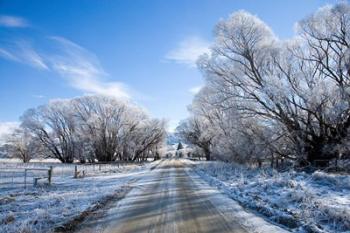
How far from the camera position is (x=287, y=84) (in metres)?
23.6

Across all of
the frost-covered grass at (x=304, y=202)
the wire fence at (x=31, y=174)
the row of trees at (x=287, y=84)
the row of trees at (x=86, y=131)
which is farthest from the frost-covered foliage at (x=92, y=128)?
the frost-covered grass at (x=304, y=202)

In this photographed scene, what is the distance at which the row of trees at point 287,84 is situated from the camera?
22.0 meters

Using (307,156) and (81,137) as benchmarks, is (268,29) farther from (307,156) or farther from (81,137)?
(81,137)

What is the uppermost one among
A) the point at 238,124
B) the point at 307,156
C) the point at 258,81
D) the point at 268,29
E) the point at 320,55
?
the point at 268,29

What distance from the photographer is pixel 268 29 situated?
82.7ft

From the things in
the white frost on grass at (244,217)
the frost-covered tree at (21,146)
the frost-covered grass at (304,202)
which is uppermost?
the frost-covered tree at (21,146)

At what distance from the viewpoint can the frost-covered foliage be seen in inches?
2547

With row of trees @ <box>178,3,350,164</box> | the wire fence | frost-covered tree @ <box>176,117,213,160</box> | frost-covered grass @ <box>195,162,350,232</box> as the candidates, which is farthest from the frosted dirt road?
frost-covered tree @ <box>176,117,213,160</box>

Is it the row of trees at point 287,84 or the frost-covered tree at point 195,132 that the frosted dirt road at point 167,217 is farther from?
the frost-covered tree at point 195,132

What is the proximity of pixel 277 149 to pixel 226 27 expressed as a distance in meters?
10.9

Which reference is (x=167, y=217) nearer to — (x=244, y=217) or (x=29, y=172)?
(x=244, y=217)

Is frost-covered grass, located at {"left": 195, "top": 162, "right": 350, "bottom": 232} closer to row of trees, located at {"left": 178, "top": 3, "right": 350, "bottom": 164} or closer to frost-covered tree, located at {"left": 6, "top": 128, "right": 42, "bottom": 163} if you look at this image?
row of trees, located at {"left": 178, "top": 3, "right": 350, "bottom": 164}

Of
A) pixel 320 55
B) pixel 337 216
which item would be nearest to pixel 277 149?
pixel 320 55

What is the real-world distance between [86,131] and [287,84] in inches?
2008
